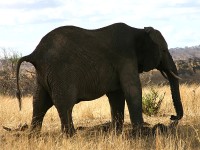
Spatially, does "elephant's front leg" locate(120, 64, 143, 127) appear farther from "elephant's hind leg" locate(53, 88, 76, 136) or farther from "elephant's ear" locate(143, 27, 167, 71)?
"elephant's hind leg" locate(53, 88, 76, 136)

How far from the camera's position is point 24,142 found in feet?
22.0

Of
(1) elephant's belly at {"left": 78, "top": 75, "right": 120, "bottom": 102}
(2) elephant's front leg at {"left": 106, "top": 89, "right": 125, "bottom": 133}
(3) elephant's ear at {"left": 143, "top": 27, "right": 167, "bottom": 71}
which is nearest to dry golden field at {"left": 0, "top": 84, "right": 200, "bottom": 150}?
(2) elephant's front leg at {"left": 106, "top": 89, "right": 125, "bottom": 133}

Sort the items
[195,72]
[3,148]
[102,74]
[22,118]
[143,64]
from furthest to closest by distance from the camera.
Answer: [195,72] < [22,118] < [143,64] < [102,74] < [3,148]

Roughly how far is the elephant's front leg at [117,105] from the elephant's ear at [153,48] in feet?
2.37

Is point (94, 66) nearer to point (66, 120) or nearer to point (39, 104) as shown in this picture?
point (66, 120)

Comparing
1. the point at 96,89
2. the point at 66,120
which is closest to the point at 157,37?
the point at 96,89

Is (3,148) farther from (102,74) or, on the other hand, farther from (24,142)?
(102,74)

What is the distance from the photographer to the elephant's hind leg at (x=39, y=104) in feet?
26.6

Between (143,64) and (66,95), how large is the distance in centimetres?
193

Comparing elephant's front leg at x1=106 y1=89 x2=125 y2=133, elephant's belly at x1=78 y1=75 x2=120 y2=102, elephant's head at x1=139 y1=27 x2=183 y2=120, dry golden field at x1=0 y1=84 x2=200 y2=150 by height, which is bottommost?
dry golden field at x1=0 y1=84 x2=200 y2=150

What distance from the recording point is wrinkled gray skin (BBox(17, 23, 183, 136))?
298 inches

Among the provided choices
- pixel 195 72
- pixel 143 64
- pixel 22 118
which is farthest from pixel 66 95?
pixel 195 72

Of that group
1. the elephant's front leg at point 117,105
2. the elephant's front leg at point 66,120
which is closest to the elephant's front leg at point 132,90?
the elephant's front leg at point 117,105

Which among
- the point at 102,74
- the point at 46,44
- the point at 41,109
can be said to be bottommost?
the point at 41,109
